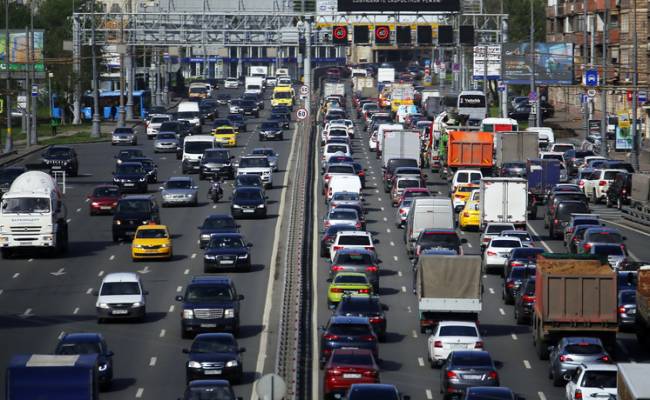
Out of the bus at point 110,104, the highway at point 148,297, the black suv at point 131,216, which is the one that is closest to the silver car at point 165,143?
the highway at point 148,297

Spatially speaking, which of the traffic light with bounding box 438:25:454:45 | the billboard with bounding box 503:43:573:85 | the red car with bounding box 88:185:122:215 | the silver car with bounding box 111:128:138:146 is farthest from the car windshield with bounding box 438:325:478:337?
the billboard with bounding box 503:43:573:85

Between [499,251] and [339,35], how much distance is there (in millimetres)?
56646

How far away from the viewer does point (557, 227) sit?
61.7 metres

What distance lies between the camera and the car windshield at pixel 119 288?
4450 cm

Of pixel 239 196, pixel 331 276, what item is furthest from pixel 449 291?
pixel 239 196

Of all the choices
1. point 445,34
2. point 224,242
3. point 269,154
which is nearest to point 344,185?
point 269,154

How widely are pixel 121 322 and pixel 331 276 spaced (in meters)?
8.21

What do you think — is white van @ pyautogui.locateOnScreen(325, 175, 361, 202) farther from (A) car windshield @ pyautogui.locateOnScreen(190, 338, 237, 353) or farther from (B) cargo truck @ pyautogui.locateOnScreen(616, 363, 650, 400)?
(B) cargo truck @ pyautogui.locateOnScreen(616, 363, 650, 400)

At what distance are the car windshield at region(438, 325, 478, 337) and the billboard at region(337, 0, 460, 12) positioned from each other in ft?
223

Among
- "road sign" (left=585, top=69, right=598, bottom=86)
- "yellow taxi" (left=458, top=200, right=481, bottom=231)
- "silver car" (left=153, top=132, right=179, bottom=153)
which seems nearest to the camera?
"yellow taxi" (left=458, top=200, right=481, bottom=231)

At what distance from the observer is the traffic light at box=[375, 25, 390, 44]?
10825 cm

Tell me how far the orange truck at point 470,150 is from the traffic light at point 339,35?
32.6m

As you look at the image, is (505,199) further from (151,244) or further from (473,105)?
(473,105)

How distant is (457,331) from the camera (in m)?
39.2
